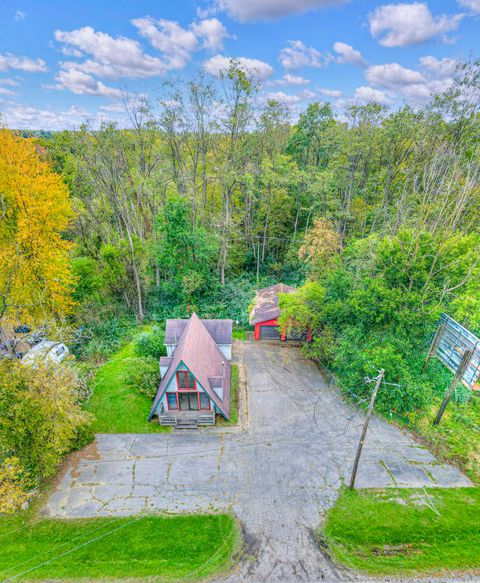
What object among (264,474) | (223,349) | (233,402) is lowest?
(233,402)

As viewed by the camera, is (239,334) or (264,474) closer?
(264,474)

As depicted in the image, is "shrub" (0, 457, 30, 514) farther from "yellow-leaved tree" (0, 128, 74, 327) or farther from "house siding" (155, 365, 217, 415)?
"yellow-leaved tree" (0, 128, 74, 327)

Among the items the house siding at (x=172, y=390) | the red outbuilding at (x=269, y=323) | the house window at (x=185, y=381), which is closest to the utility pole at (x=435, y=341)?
the red outbuilding at (x=269, y=323)

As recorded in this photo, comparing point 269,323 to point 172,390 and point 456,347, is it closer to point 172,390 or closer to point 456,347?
point 172,390

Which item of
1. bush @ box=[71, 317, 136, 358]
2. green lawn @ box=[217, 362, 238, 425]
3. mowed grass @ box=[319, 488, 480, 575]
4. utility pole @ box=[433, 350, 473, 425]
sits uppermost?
utility pole @ box=[433, 350, 473, 425]

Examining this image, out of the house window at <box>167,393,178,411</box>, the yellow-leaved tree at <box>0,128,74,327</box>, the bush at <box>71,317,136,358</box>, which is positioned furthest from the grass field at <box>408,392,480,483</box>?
the yellow-leaved tree at <box>0,128,74,327</box>

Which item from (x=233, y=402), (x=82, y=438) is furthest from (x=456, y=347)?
(x=82, y=438)
